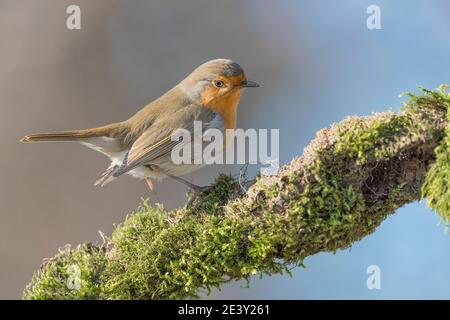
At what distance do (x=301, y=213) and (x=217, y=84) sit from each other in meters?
1.96

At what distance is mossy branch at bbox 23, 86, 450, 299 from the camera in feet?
8.93

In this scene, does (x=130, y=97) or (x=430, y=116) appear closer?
(x=430, y=116)

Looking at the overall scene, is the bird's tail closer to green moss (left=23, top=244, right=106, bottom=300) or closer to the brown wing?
the brown wing

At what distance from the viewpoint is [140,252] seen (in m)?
2.98

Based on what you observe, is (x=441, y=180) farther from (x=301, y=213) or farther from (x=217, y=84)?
(x=217, y=84)

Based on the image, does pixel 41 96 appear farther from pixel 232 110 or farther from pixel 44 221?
pixel 232 110

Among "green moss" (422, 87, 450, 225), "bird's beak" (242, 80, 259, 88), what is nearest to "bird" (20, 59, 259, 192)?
"bird's beak" (242, 80, 259, 88)

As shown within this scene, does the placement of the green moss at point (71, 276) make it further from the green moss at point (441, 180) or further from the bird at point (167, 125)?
the green moss at point (441, 180)

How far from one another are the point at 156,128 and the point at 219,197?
→ 1366mm

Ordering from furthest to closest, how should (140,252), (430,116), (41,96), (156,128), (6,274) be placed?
(41,96) → (6,274) → (156,128) → (140,252) → (430,116)

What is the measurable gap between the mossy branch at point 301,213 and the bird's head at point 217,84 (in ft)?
5.34
